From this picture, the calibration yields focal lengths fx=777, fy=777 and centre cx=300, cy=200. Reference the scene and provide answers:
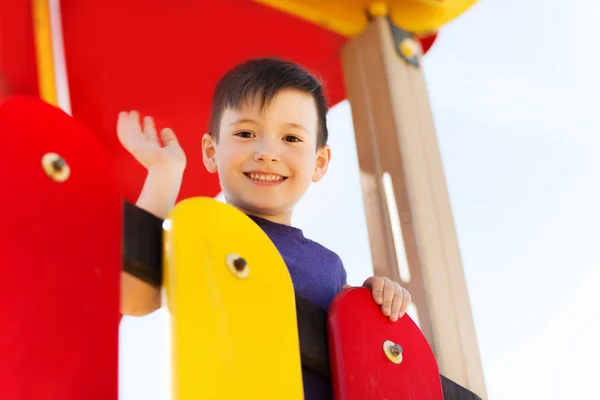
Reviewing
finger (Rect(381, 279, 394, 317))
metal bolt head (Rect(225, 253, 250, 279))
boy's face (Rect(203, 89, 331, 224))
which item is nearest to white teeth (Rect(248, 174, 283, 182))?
boy's face (Rect(203, 89, 331, 224))

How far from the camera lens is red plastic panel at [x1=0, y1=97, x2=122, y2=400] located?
0.44 metres

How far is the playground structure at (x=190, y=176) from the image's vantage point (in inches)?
18.6

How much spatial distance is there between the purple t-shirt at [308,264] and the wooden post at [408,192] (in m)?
0.22

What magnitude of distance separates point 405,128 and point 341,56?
0.80ft

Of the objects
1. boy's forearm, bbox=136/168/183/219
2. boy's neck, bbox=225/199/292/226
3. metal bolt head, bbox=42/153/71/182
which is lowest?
metal bolt head, bbox=42/153/71/182

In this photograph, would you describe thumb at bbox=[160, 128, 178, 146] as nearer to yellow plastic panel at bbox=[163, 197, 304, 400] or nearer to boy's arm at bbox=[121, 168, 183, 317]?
boy's arm at bbox=[121, 168, 183, 317]

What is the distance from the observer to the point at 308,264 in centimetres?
95

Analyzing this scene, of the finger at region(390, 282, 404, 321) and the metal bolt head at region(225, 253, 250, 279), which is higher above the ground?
the finger at region(390, 282, 404, 321)

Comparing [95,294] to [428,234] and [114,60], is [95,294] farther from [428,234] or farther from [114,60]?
[114,60]

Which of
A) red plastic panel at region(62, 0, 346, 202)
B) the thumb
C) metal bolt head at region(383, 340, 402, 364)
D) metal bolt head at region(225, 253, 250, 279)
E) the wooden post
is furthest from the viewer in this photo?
red plastic panel at region(62, 0, 346, 202)

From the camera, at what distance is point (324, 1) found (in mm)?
1464

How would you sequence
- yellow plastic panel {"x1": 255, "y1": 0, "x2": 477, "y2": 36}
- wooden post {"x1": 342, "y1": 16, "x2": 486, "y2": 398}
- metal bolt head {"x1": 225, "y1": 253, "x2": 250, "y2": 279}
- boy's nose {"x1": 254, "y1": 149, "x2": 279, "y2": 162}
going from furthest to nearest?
yellow plastic panel {"x1": 255, "y1": 0, "x2": 477, "y2": 36}
wooden post {"x1": 342, "y1": 16, "x2": 486, "y2": 398}
boy's nose {"x1": 254, "y1": 149, "x2": 279, "y2": 162}
metal bolt head {"x1": 225, "y1": 253, "x2": 250, "y2": 279}

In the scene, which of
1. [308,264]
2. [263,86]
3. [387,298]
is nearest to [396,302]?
[387,298]

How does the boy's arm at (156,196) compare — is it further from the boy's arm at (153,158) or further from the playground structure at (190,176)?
the playground structure at (190,176)
